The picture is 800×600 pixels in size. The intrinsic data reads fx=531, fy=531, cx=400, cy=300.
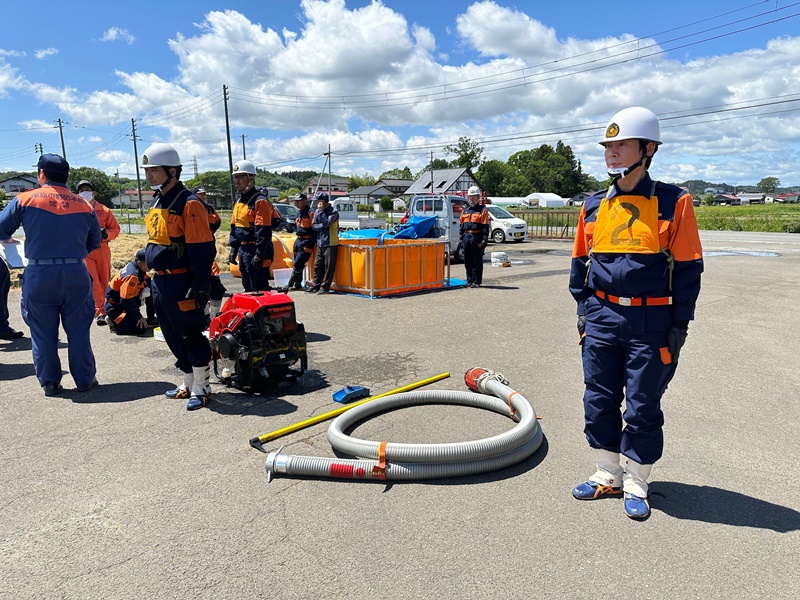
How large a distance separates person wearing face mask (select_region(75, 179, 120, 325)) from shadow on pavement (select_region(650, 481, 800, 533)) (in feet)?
25.9

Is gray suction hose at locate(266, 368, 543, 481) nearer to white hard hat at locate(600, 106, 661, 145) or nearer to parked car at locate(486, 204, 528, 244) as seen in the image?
white hard hat at locate(600, 106, 661, 145)

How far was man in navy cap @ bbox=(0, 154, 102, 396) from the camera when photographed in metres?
5.06

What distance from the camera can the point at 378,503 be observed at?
3.31 metres

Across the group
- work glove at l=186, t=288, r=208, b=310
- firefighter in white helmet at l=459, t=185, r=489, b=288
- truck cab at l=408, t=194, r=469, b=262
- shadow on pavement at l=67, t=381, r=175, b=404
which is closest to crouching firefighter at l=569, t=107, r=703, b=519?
work glove at l=186, t=288, r=208, b=310

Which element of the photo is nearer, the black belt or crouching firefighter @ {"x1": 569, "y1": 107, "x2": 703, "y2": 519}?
crouching firefighter @ {"x1": 569, "y1": 107, "x2": 703, "y2": 519}

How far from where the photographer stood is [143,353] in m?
6.84

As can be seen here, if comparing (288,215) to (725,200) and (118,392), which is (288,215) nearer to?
(118,392)

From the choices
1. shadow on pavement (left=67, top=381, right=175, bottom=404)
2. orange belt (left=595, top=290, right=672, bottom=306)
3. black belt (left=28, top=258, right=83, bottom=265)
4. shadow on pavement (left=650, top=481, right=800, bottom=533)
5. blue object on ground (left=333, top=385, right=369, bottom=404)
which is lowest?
shadow on pavement (left=650, top=481, right=800, bottom=533)

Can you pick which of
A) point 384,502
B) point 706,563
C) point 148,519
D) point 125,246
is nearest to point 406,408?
point 384,502

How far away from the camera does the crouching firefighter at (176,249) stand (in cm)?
472

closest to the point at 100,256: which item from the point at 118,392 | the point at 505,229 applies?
the point at 118,392

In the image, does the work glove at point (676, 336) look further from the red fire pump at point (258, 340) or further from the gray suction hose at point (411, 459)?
the red fire pump at point (258, 340)

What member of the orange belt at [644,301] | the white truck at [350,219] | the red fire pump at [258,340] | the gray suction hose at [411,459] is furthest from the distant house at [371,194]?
the orange belt at [644,301]

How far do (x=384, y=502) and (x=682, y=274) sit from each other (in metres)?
2.24
